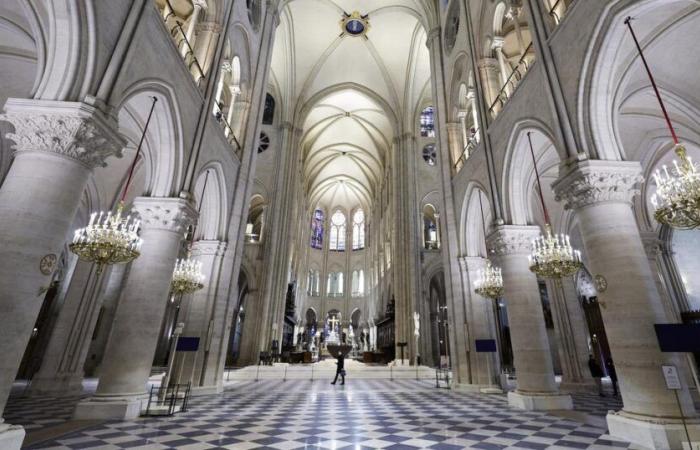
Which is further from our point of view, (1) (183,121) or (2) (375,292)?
(2) (375,292)

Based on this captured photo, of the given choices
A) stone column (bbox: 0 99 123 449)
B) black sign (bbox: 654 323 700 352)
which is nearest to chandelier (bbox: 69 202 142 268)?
stone column (bbox: 0 99 123 449)

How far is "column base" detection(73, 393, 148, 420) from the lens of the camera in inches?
220

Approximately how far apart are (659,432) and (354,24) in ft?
76.6

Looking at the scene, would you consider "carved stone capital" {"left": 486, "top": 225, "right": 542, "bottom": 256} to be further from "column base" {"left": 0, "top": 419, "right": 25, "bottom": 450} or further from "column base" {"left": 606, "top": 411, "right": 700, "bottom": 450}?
"column base" {"left": 0, "top": 419, "right": 25, "bottom": 450}

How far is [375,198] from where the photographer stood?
36.0 metres

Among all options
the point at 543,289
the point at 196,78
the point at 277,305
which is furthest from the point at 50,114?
the point at 543,289

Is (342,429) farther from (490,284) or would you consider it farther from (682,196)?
(490,284)

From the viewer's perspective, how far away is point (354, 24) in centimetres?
2150

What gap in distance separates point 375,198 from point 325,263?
11.5 metres

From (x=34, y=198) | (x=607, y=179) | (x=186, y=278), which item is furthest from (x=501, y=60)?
(x=34, y=198)

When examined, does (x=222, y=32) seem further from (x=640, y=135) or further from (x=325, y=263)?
(x=325, y=263)

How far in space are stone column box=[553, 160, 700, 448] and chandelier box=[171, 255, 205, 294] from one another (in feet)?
26.9

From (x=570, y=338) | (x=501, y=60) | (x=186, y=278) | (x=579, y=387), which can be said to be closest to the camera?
(x=186, y=278)

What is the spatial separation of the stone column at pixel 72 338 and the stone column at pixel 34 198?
8061 mm
